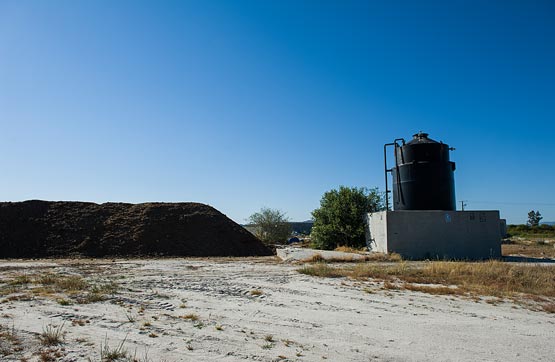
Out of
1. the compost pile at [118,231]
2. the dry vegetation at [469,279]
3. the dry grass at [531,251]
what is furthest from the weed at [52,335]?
the dry grass at [531,251]

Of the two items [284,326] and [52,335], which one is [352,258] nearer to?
[284,326]

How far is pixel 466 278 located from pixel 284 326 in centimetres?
692

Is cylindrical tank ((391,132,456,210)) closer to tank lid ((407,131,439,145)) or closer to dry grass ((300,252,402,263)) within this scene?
tank lid ((407,131,439,145))

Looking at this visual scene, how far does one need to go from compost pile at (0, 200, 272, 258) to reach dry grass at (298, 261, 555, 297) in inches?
558

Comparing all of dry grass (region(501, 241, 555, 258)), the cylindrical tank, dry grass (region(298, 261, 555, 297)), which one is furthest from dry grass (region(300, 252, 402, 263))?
dry grass (region(501, 241, 555, 258))

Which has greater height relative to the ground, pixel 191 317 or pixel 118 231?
pixel 118 231

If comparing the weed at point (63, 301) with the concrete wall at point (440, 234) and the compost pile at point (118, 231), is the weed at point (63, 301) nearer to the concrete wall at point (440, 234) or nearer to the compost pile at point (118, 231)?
the concrete wall at point (440, 234)

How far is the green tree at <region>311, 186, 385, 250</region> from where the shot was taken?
73.6ft

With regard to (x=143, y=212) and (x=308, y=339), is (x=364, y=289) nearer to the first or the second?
(x=308, y=339)

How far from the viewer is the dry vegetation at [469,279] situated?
9.20 metres

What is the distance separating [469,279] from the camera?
1098cm

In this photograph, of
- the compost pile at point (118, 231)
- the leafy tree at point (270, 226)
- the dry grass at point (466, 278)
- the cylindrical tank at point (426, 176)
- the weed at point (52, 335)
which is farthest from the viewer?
the leafy tree at point (270, 226)

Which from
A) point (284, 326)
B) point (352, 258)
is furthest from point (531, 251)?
point (284, 326)

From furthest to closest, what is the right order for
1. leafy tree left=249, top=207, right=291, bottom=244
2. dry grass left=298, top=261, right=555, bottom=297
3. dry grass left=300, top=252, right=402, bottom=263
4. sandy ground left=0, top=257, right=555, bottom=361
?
leafy tree left=249, top=207, right=291, bottom=244 < dry grass left=300, top=252, right=402, bottom=263 < dry grass left=298, top=261, right=555, bottom=297 < sandy ground left=0, top=257, right=555, bottom=361
